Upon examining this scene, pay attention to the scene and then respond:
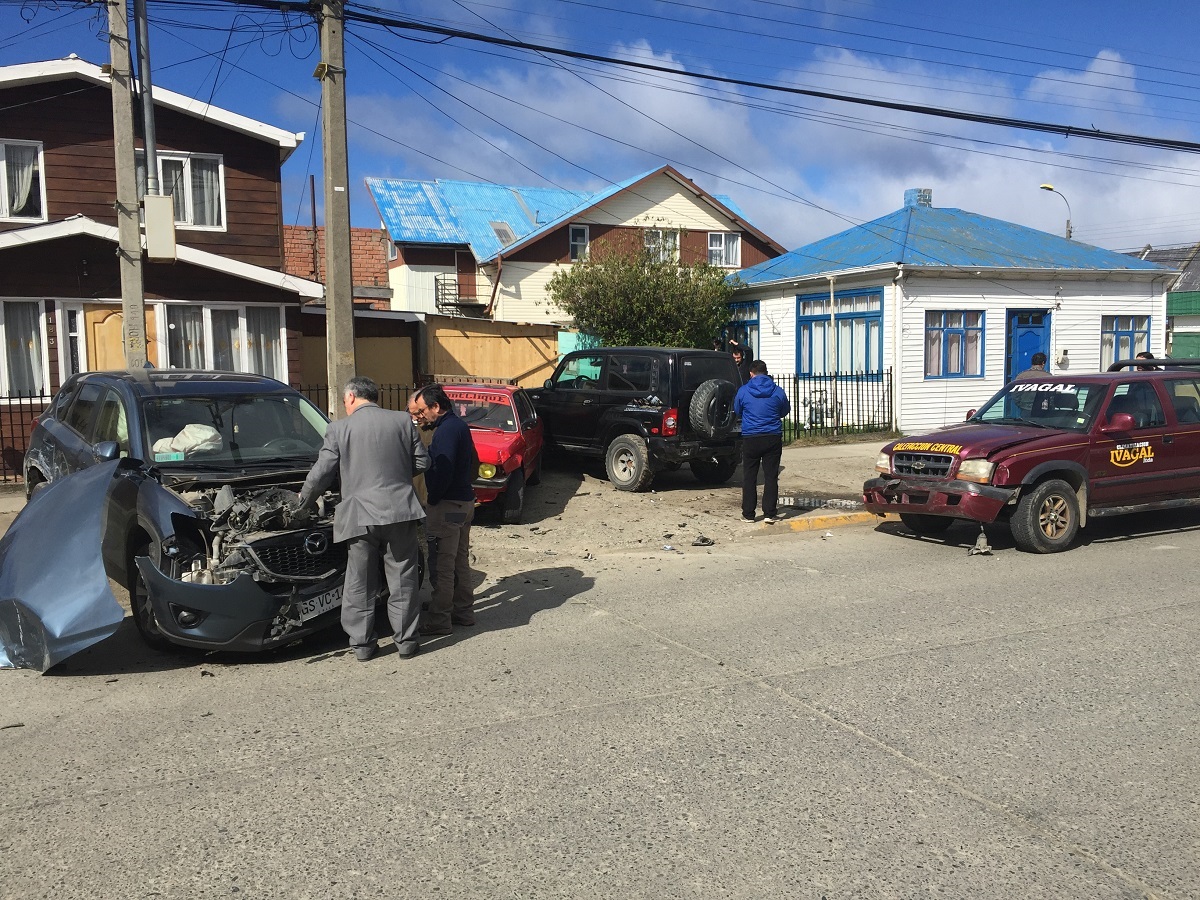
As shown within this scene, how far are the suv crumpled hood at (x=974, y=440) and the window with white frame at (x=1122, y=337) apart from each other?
15.0 metres

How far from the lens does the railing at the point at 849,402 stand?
1992 cm

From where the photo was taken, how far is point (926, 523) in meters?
10.7

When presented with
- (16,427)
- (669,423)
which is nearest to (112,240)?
(16,427)

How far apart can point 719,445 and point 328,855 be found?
1006cm

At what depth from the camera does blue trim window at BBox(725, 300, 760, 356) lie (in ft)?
84.3

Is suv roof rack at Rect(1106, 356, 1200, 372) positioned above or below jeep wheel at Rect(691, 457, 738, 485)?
above

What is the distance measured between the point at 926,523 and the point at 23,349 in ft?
46.0

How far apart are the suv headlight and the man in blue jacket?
2.25 metres

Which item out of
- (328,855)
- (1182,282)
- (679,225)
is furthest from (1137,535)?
(1182,282)

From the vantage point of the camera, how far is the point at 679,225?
33.8m

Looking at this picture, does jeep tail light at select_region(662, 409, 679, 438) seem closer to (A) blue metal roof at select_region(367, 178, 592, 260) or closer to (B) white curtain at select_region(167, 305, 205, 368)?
(B) white curtain at select_region(167, 305, 205, 368)

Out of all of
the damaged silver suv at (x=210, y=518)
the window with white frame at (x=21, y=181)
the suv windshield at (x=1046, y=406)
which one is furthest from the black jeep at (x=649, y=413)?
the window with white frame at (x=21, y=181)

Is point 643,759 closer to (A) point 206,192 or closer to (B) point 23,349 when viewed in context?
(B) point 23,349

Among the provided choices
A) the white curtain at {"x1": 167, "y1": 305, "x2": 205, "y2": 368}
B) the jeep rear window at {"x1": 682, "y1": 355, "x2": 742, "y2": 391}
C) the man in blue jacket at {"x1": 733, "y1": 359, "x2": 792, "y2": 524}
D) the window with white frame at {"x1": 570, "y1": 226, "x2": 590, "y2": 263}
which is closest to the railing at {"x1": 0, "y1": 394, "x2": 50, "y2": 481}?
the white curtain at {"x1": 167, "y1": 305, "x2": 205, "y2": 368}
